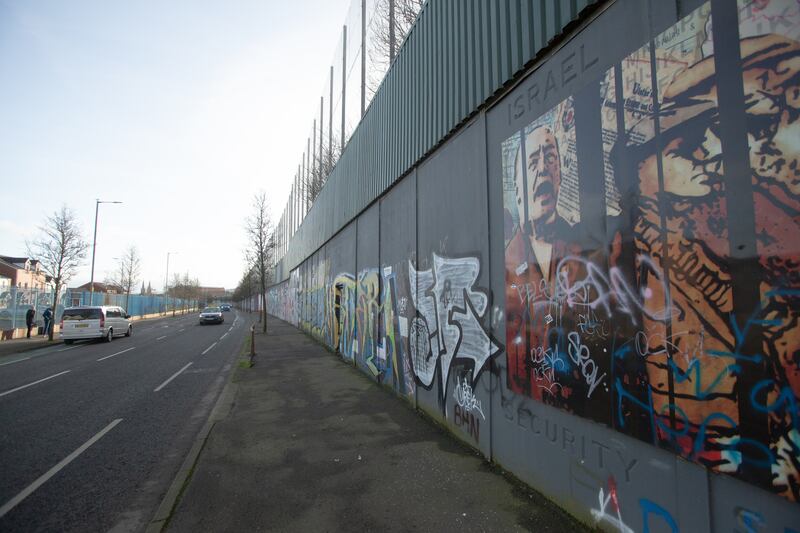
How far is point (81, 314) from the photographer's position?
19266 millimetres

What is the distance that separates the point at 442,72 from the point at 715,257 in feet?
16.0

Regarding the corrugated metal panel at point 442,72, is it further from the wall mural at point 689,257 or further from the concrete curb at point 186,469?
the concrete curb at point 186,469

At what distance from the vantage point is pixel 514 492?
3.82 m

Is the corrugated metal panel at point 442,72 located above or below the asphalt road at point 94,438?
above

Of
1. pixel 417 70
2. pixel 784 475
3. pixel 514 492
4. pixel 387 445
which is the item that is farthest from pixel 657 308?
pixel 417 70

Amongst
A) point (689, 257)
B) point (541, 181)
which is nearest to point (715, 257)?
point (689, 257)

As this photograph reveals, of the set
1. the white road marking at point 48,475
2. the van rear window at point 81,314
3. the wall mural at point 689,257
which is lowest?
the white road marking at point 48,475

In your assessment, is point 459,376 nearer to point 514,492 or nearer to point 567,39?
point 514,492

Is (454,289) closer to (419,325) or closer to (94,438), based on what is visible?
(419,325)

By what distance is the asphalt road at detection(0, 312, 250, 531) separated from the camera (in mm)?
3738

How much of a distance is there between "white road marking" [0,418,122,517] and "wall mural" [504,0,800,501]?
5217 millimetres

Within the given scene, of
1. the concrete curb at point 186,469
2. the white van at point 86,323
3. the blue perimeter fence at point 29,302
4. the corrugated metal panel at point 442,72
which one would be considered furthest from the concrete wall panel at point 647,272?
the blue perimeter fence at point 29,302

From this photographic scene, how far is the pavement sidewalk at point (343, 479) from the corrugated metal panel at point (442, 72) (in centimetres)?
430

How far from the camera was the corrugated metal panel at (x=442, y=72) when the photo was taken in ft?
13.2
